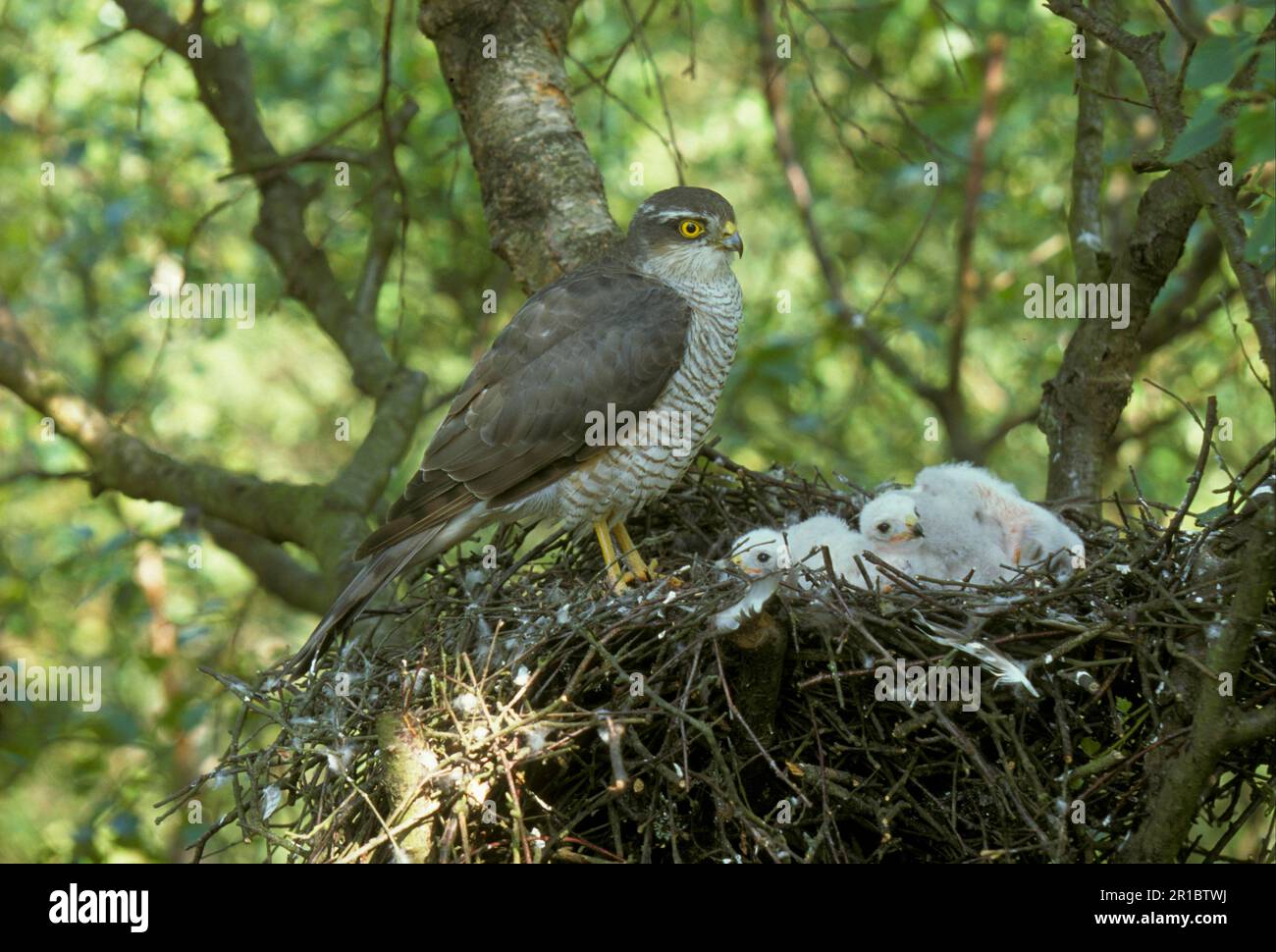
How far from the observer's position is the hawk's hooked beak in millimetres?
5277

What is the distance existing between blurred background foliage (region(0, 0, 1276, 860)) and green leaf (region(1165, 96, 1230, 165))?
4.21 meters

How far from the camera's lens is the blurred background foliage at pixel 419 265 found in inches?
302

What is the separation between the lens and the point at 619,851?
3.59m

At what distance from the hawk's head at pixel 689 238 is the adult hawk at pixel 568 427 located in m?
0.17

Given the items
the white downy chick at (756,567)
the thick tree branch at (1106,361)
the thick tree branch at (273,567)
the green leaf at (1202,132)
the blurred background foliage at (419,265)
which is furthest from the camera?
the blurred background foliage at (419,265)

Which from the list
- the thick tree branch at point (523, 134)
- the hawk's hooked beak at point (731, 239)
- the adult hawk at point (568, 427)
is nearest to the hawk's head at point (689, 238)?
the hawk's hooked beak at point (731, 239)

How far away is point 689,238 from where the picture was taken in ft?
17.4

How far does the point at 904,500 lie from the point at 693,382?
89 cm

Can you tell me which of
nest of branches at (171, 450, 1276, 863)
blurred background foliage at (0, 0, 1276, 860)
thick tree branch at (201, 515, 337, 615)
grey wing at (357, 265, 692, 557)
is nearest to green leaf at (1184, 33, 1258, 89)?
nest of branches at (171, 450, 1276, 863)

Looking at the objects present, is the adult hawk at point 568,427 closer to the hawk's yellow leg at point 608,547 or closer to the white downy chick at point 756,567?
the hawk's yellow leg at point 608,547

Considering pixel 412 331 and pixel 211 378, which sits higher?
pixel 211 378

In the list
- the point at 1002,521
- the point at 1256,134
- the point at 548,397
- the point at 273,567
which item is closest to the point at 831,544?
the point at 1002,521

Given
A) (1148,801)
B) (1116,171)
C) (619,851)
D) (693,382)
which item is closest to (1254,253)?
(1148,801)
